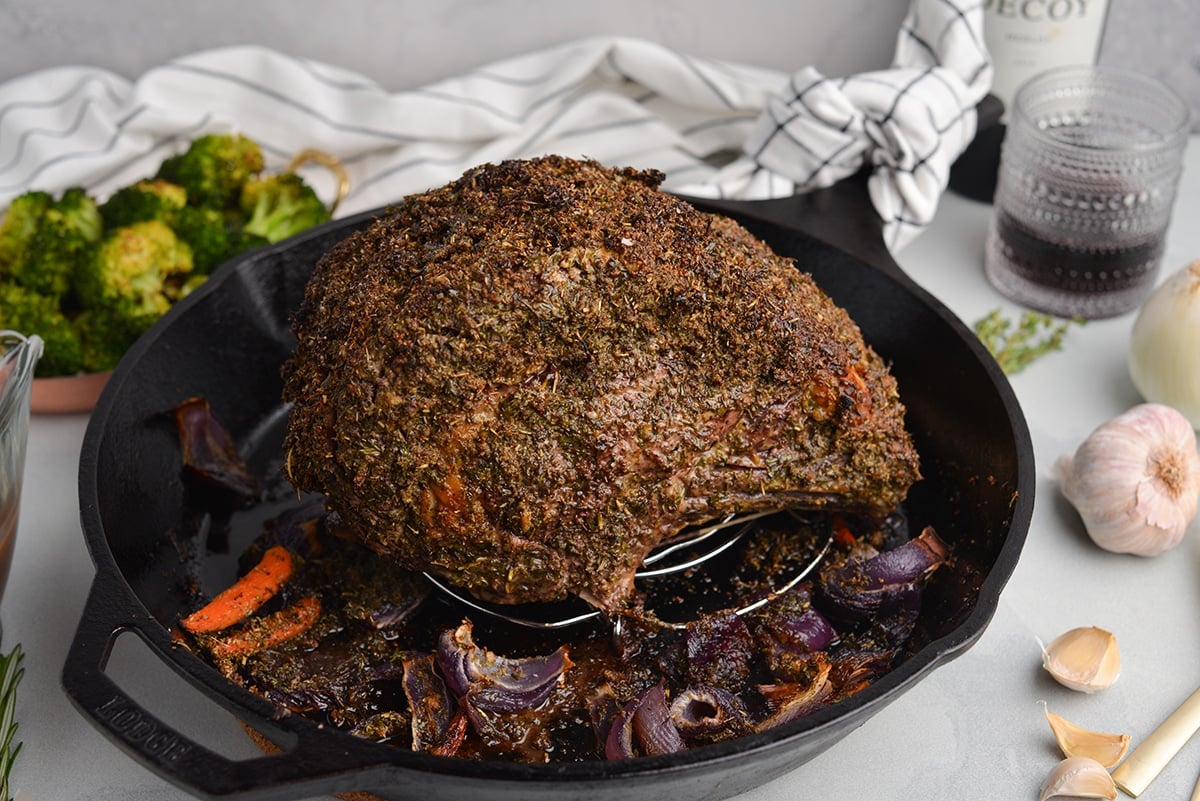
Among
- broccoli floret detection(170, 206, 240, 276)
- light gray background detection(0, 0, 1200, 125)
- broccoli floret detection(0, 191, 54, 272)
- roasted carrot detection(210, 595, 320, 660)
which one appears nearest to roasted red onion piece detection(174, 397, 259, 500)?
roasted carrot detection(210, 595, 320, 660)

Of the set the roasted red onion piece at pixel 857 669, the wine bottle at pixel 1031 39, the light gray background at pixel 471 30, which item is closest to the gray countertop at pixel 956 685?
the roasted red onion piece at pixel 857 669

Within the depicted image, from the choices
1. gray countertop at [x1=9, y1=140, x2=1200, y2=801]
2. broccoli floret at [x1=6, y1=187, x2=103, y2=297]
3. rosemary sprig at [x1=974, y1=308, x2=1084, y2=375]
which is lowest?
gray countertop at [x1=9, y1=140, x2=1200, y2=801]

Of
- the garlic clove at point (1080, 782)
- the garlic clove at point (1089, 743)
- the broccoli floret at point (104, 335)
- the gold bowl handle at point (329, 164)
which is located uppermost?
the gold bowl handle at point (329, 164)

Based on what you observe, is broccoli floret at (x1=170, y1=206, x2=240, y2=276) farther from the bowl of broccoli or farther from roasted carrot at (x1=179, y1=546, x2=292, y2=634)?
roasted carrot at (x1=179, y1=546, x2=292, y2=634)

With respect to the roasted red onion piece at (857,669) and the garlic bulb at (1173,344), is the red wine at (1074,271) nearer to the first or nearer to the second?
the garlic bulb at (1173,344)

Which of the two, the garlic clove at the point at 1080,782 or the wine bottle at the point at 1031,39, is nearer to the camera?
the garlic clove at the point at 1080,782

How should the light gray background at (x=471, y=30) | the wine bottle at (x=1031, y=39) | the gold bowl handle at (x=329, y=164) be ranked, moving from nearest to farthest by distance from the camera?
the wine bottle at (x=1031, y=39), the gold bowl handle at (x=329, y=164), the light gray background at (x=471, y=30)

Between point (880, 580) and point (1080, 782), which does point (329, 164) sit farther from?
point (1080, 782)
